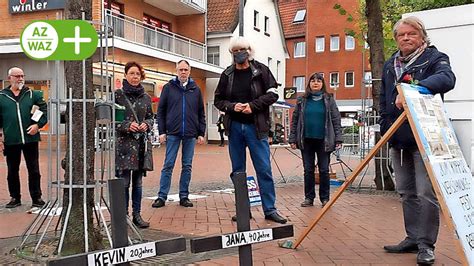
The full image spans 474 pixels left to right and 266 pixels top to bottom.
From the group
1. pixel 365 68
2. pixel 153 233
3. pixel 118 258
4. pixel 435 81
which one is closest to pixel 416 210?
pixel 435 81

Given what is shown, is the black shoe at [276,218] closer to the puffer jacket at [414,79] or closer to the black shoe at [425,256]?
the puffer jacket at [414,79]

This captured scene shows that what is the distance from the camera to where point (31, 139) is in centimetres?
709

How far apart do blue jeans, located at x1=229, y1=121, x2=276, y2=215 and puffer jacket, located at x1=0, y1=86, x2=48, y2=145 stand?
2808 mm

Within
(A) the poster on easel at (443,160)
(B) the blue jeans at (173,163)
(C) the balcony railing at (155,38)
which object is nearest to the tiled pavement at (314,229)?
(B) the blue jeans at (173,163)

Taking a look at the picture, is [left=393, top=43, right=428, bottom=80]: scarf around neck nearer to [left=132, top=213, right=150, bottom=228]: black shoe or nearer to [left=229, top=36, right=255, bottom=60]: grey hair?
[left=229, top=36, right=255, bottom=60]: grey hair

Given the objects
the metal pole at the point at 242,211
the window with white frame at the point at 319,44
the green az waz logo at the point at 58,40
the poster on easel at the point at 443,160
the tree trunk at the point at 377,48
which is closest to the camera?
the metal pole at the point at 242,211

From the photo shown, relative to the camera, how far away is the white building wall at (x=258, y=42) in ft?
97.1

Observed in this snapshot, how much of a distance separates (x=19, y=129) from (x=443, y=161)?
17.9ft

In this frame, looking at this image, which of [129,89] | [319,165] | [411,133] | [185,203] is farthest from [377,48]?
[129,89]

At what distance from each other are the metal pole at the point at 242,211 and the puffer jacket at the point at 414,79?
1.88 m

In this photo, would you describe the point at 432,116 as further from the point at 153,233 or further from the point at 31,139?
the point at 31,139

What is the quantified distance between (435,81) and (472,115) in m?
3.51

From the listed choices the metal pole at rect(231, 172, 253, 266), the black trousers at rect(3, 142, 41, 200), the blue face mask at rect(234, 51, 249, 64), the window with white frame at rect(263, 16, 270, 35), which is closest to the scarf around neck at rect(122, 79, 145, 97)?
the blue face mask at rect(234, 51, 249, 64)

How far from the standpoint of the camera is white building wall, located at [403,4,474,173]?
293 inches
